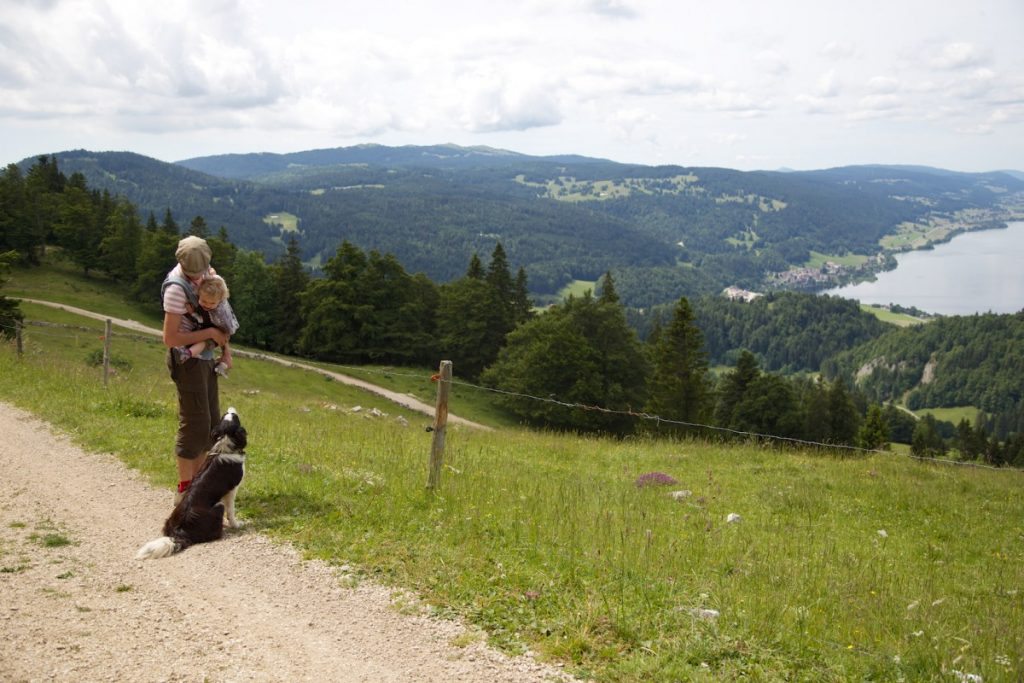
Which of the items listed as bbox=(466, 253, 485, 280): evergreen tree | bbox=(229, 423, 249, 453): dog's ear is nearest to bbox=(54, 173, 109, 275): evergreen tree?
bbox=(466, 253, 485, 280): evergreen tree

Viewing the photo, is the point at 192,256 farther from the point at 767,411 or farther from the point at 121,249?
the point at 121,249

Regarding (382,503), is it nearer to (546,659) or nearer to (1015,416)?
(546,659)

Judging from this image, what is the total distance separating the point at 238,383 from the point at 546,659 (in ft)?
120

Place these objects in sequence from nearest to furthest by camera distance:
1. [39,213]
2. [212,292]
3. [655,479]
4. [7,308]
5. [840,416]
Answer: [212,292] < [655,479] < [7,308] < [840,416] < [39,213]

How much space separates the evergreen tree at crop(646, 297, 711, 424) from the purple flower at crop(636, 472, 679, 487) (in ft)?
117

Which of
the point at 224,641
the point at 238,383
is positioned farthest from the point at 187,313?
the point at 238,383

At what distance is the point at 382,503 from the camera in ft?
29.5

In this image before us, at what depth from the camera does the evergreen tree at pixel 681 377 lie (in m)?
49.6

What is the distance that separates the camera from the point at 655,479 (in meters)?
14.1

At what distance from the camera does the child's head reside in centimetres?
813

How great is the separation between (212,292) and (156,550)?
2952 mm

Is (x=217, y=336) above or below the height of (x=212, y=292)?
below

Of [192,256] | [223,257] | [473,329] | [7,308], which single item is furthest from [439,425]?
[223,257]

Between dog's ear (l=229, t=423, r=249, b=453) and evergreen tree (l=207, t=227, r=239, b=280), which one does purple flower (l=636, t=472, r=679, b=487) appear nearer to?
dog's ear (l=229, t=423, r=249, b=453)
